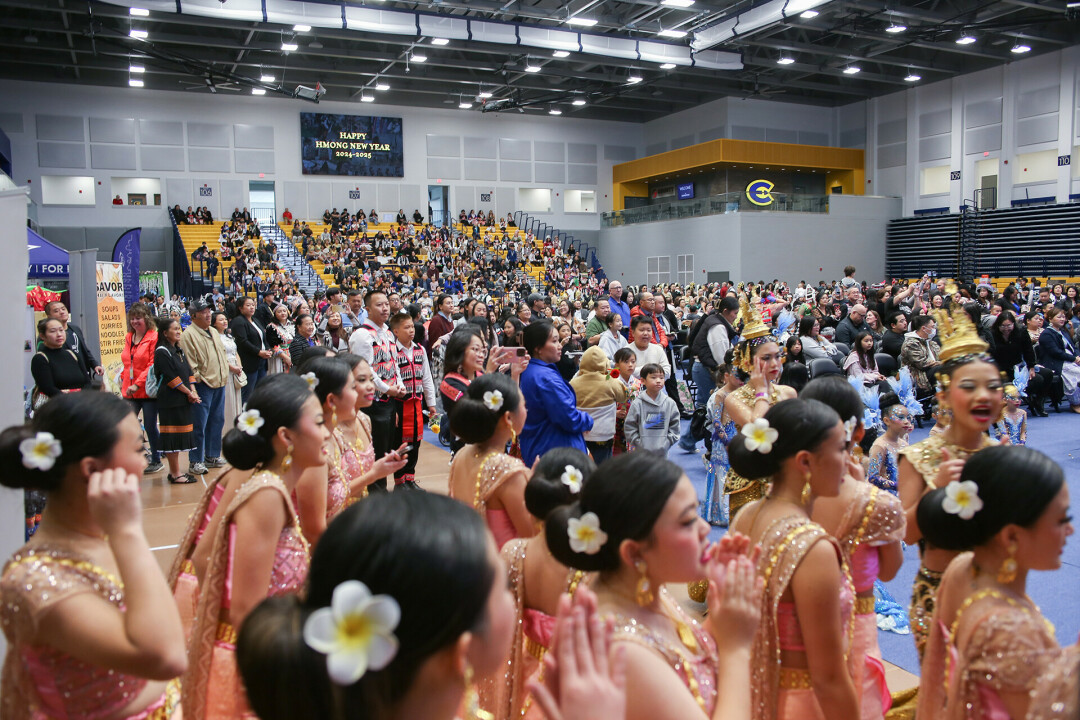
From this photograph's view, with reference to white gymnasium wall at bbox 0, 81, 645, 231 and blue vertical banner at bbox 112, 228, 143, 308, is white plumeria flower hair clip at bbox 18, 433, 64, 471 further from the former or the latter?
white gymnasium wall at bbox 0, 81, 645, 231

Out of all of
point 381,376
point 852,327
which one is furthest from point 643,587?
point 852,327

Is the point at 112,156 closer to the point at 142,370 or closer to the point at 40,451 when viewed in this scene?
the point at 142,370

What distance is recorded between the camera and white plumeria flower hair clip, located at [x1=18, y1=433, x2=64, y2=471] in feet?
5.21

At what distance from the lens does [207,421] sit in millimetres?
6957

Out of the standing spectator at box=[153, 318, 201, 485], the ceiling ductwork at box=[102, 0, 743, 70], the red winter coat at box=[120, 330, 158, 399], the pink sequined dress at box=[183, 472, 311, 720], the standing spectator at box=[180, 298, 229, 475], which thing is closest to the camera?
the pink sequined dress at box=[183, 472, 311, 720]

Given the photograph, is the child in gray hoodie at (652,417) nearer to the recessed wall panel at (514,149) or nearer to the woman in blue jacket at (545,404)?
the woman in blue jacket at (545,404)

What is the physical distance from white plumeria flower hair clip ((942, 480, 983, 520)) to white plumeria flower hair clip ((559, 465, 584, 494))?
93 centimetres

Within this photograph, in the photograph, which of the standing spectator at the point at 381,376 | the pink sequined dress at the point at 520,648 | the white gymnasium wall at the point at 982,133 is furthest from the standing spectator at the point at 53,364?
the white gymnasium wall at the point at 982,133

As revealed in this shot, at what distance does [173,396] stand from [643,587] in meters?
5.86

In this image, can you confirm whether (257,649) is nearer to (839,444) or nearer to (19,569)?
(19,569)

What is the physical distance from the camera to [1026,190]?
22.2 m

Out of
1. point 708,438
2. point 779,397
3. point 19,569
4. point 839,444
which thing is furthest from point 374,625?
point 708,438

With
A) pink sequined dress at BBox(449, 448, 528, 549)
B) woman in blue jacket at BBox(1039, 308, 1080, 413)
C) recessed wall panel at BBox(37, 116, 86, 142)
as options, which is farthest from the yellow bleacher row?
pink sequined dress at BBox(449, 448, 528, 549)

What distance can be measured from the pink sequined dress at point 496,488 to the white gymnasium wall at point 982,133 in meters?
23.9
